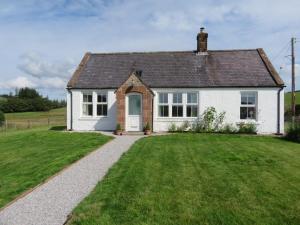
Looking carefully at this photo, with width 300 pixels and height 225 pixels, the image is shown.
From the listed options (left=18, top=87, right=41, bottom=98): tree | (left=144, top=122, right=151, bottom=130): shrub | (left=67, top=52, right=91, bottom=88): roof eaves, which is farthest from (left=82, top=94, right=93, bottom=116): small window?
(left=18, top=87, right=41, bottom=98): tree

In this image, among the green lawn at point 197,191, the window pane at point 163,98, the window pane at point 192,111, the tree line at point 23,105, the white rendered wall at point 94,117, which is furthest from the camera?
the tree line at point 23,105

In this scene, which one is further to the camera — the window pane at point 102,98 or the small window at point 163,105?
the window pane at point 102,98

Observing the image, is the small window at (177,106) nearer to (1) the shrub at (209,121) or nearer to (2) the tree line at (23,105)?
(1) the shrub at (209,121)

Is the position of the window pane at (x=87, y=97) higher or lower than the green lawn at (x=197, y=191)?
higher

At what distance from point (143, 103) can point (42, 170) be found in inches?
420

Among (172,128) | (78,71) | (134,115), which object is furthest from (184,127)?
(78,71)

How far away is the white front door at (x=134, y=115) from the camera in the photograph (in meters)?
19.2

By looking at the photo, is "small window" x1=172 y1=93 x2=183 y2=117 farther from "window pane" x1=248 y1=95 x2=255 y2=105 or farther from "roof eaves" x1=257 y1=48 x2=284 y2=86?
"roof eaves" x1=257 y1=48 x2=284 y2=86

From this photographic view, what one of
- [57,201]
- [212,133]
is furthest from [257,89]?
[57,201]

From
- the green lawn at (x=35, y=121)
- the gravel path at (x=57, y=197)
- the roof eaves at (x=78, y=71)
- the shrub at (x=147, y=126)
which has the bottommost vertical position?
the gravel path at (x=57, y=197)

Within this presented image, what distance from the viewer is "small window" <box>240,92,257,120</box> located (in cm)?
1931

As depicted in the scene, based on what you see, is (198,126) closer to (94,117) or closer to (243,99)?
(243,99)

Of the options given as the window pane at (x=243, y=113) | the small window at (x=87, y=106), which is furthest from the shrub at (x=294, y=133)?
the small window at (x=87, y=106)

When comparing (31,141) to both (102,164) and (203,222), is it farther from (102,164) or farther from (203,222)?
(203,222)
